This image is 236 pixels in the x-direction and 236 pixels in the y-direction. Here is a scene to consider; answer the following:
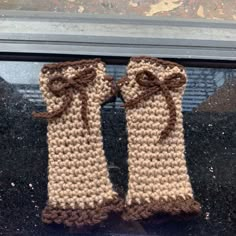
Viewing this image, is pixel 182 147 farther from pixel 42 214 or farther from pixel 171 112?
pixel 42 214

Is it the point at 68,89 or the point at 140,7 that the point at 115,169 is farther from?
the point at 140,7

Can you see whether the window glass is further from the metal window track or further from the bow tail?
the bow tail

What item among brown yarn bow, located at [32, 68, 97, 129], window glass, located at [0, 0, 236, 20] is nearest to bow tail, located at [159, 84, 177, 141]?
brown yarn bow, located at [32, 68, 97, 129]

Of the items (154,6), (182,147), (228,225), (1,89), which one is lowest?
Result: (228,225)

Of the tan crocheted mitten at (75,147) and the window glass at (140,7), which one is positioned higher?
the window glass at (140,7)

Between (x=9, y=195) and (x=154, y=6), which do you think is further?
(x=154, y=6)

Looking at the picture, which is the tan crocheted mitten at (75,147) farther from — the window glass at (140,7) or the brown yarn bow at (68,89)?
the window glass at (140,7)

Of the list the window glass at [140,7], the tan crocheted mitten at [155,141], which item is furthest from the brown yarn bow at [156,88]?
the window glass at [140,7]

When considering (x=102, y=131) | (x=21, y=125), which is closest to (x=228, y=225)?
(x=102, y=131)
